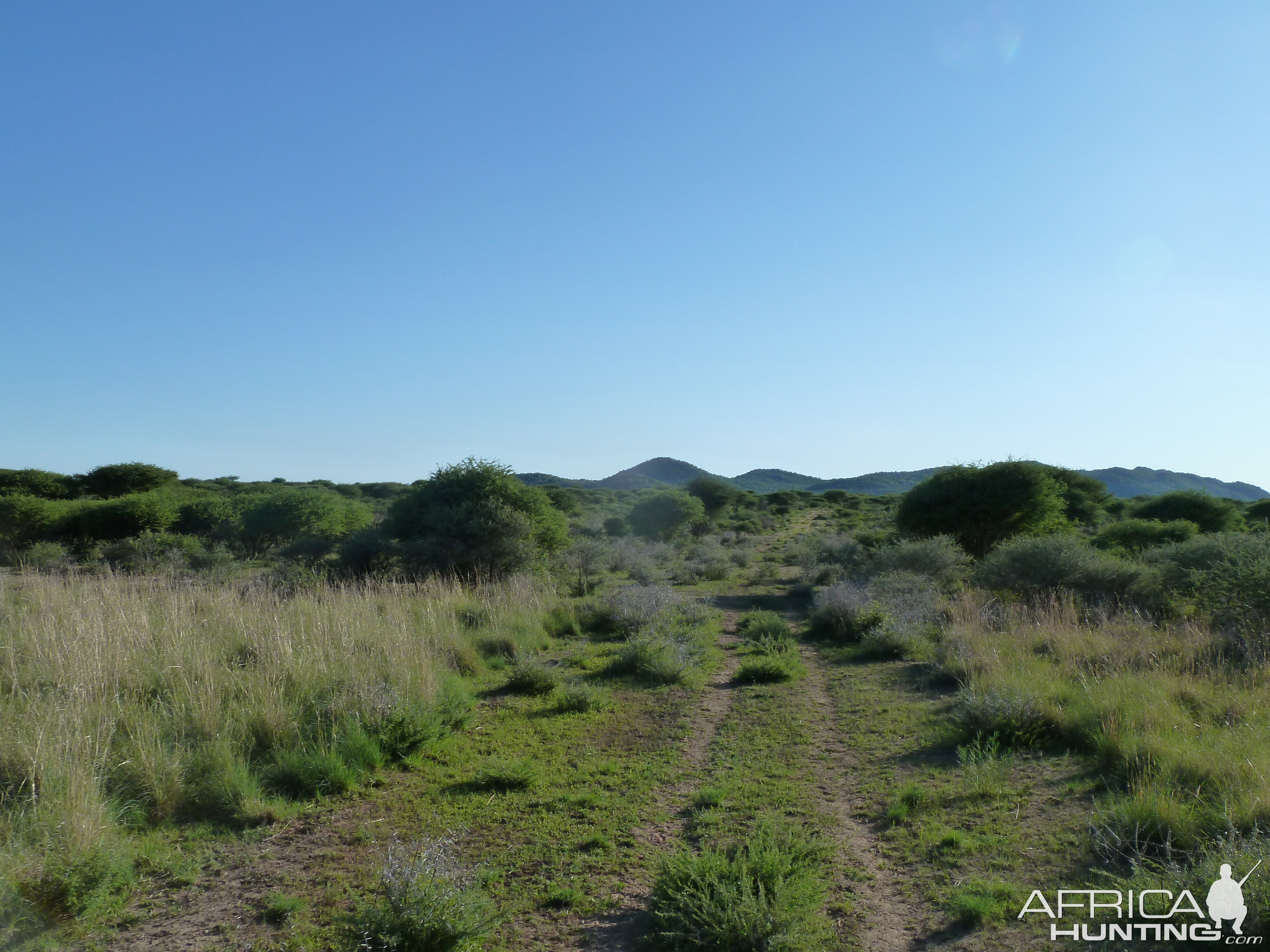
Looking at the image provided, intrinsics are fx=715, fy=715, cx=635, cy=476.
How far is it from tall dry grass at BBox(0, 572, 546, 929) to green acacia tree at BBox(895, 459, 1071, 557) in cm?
1726

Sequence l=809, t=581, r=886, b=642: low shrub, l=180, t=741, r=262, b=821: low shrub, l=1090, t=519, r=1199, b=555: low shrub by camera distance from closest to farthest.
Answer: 1. l=180, t=741, r=262, b=821: low shrub
2. l=809, t=581, r=886, b=642: low shrub
3. l=1090, t=519, r=1199, b=555: low shrub

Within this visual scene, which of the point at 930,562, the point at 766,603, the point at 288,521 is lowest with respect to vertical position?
the point at 766,603

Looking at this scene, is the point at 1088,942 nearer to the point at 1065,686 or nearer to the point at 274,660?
the point at 1065,686

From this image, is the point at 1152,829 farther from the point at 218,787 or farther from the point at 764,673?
the point at 218,787

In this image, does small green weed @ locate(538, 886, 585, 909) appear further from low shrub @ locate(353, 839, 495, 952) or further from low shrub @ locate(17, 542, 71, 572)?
low shrub @ locate(17, 542, 71, 572)

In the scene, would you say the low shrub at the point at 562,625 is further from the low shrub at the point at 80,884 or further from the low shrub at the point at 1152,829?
the low shrub at the point at 1152,829

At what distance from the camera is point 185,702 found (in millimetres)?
6258

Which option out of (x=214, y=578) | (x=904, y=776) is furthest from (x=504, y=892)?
(x=214, y=578)

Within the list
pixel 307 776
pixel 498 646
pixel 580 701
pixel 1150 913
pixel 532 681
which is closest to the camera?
pixel 1150 913

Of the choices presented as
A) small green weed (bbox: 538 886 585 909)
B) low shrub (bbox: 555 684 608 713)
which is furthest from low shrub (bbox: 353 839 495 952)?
low shrub (bbox: 555 684 608 713)

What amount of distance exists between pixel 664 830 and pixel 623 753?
6.13ft

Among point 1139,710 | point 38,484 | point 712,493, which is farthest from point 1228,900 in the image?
point 38,484

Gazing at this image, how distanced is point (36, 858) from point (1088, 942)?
561 centimetres

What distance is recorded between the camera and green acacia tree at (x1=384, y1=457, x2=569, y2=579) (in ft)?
54.9
